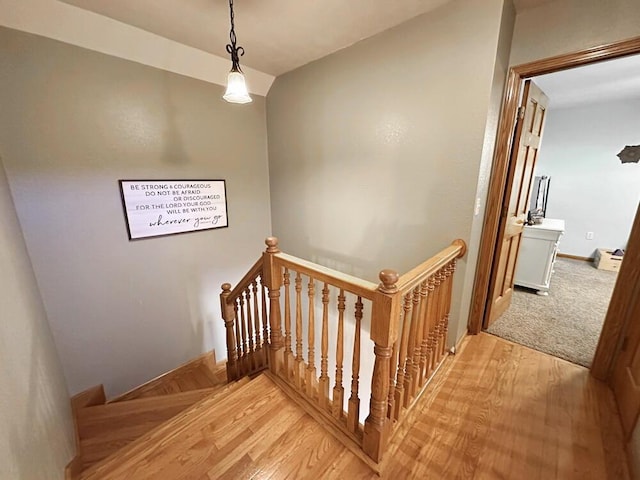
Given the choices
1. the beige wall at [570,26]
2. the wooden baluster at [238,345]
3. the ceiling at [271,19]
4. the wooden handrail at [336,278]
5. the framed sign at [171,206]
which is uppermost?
the ceiling at [271,19]

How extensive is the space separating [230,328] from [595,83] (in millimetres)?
4676

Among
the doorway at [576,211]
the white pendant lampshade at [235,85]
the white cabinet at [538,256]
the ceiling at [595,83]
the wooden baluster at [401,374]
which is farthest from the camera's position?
the white cabinet at [538,256]

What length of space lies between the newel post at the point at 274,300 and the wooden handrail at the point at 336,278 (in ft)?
0.20

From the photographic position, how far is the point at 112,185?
2086mm

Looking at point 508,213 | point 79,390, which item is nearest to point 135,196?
point 79,390

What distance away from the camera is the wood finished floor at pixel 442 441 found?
115 cm

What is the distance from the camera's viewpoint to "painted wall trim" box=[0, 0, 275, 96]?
1.59 meters

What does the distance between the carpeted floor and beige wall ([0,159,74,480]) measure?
2.78 metres

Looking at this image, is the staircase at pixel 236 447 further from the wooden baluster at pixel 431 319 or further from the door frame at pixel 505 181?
the door frame at pixel 505 181

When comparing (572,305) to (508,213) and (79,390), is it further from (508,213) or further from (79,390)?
(79,390)

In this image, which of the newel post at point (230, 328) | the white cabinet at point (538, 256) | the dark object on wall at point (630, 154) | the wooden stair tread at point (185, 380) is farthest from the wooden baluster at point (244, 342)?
the dark object on wall at point (630, 154)

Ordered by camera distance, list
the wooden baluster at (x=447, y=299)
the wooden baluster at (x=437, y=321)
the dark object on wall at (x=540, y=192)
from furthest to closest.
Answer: the dark object on wall at (x=540, y=192)
the wooden baluster at (x=447, y=299)
the wooden baluster at (x=437, y=321)

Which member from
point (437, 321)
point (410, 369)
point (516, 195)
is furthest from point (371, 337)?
point (516, 195)

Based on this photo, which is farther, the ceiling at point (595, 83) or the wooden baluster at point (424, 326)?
the ceiling at point (595, 83)
